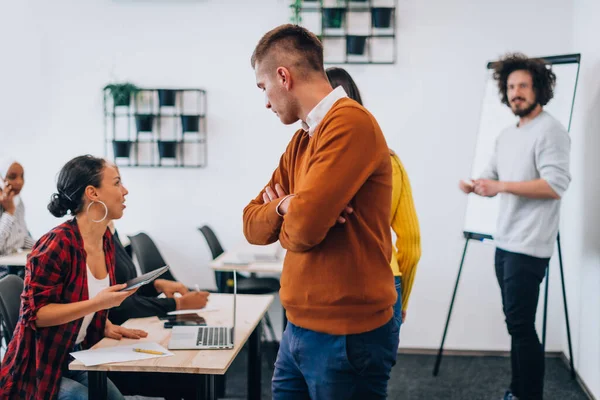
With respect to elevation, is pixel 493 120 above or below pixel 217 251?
above

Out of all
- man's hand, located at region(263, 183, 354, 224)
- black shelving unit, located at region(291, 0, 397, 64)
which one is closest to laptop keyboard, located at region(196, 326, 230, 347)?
man's hand, located at region(263, 183, 354, 224)

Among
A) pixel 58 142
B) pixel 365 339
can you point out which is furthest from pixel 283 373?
pixel 58 142

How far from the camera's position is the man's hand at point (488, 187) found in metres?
2.94

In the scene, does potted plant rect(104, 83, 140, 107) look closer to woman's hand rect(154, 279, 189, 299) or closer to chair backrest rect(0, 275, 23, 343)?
woman's hand rect(154, 279, 189, 299)

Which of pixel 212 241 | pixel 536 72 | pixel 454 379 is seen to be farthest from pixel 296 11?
pixel 454 379

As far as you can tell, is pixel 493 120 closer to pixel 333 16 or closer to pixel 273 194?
pixel 333 16

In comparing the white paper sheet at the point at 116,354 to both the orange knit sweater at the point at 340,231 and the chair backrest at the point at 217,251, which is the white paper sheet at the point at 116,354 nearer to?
the orange knit sweater at the point at 340,231

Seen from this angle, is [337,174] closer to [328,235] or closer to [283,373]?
[328,235]

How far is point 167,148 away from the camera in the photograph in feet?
14.4

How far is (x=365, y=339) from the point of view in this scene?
1.46 m

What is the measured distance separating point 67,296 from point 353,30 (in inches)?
114

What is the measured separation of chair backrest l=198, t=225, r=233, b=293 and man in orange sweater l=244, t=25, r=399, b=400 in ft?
7.53

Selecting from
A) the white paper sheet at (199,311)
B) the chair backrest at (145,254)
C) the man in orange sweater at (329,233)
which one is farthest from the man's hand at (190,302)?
the man in orange sweater at (329,233)

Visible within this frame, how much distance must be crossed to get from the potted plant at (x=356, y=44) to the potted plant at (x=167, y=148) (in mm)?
1417
